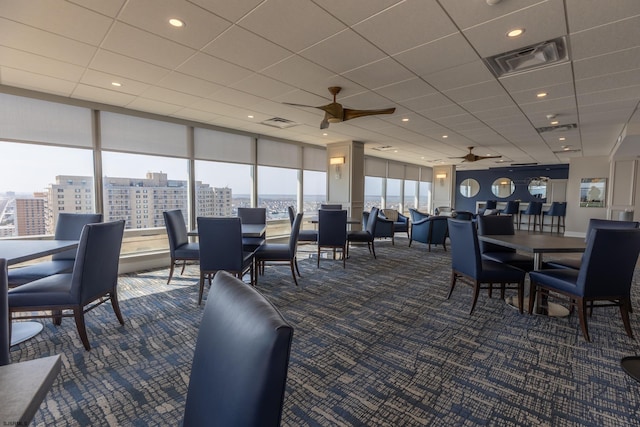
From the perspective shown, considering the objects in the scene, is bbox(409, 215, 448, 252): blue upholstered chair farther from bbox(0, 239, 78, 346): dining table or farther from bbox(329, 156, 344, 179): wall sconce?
bbox(0, 239, 78, 346): dining table

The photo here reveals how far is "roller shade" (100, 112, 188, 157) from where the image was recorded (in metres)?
4.61

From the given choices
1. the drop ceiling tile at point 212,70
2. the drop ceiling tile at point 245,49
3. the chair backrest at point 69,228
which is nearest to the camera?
the drop ceiling tile at point 245,49

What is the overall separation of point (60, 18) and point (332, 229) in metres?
3.93

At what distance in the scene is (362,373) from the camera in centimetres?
209

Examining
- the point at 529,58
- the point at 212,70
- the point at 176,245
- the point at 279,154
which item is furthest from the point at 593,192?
the point at 176,245

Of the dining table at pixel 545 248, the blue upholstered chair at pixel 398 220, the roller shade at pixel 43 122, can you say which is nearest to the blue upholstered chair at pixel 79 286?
the roller shade at pixel 43 122

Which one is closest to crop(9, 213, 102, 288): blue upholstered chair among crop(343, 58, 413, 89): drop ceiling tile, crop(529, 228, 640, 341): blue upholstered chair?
crop(343, 58, 413, 89): drop ceiling tile

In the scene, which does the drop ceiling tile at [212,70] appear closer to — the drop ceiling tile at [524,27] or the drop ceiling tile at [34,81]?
the drop ceiling tile at [34,81]

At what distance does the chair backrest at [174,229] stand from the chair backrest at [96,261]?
1236 millimetres

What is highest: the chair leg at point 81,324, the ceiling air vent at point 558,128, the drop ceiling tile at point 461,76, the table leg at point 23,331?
the drop ceiling tile at point 461,76

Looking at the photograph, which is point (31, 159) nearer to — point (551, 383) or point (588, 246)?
point (551, 383)

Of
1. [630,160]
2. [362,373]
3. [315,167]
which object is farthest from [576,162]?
[362,373]

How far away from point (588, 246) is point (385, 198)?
792 centimetres

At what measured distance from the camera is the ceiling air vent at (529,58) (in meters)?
2.59
